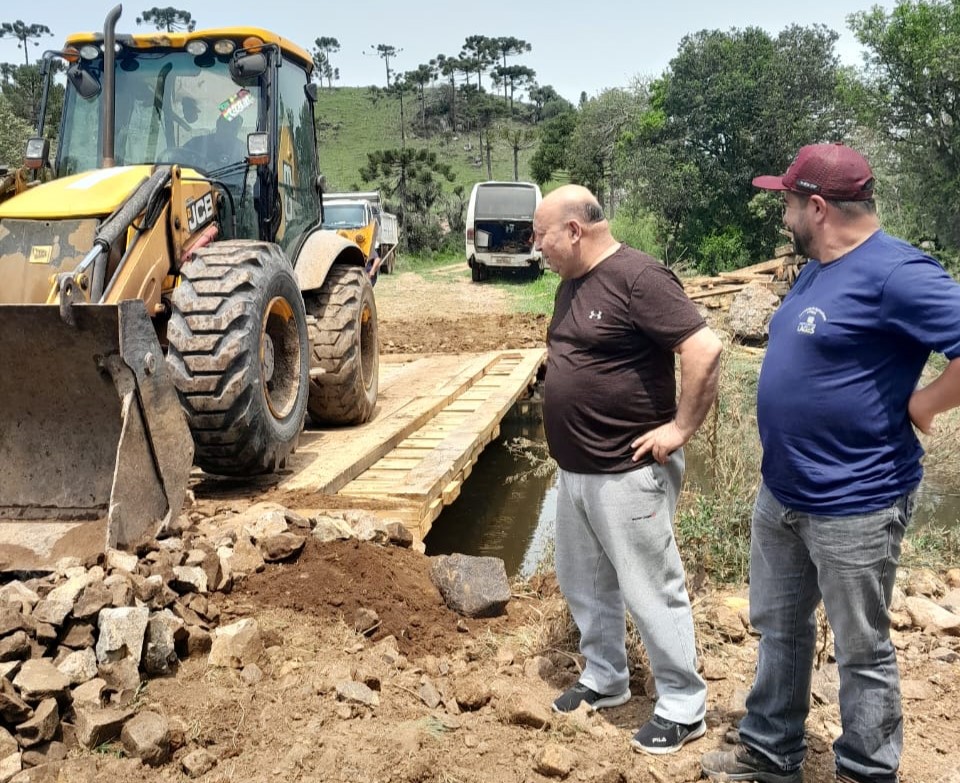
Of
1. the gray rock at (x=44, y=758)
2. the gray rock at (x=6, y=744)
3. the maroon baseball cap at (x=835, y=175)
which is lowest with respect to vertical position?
the gray rock at (x=44, y=758)

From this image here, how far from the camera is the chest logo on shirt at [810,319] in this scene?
8.43 ft

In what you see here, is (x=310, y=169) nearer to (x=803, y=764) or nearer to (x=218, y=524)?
(x=218, y=524)

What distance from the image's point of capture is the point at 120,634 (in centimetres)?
327

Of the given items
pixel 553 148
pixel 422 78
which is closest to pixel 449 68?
pixel 422 78

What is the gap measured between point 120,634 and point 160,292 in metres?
2.51

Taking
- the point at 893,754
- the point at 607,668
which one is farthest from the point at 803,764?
the point at 607,668

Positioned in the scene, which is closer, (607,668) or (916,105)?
(607,668)

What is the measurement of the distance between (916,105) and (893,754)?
2416cm

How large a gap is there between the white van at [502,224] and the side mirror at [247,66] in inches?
629

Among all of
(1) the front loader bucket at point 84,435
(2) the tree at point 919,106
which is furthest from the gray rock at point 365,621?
(2) the tree at point 919,106

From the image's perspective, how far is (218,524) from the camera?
4.70 meters

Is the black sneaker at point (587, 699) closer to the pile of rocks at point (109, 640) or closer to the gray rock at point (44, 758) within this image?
the pile of rocks at point (109, 640)

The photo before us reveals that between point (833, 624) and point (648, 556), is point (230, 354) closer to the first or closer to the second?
point (648, 556)

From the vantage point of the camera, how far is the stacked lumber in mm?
17078
